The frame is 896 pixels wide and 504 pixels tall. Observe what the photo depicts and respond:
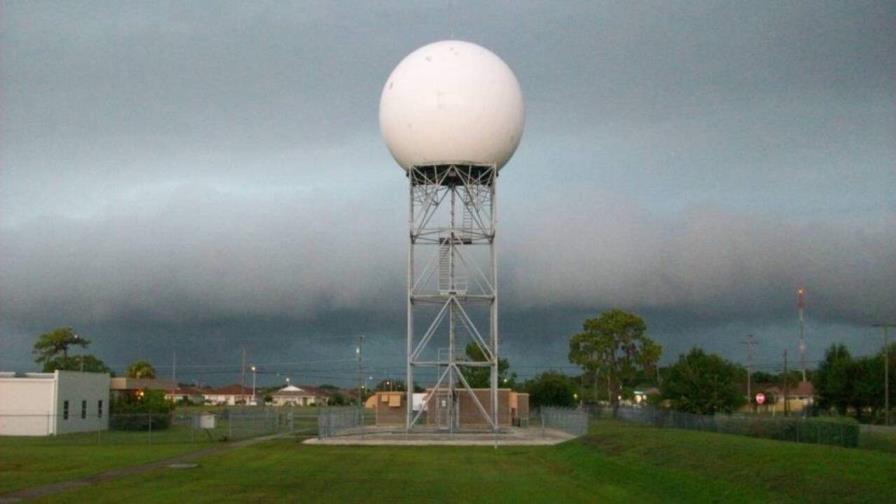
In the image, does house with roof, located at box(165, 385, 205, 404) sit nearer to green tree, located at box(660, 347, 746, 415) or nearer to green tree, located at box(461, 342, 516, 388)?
green tree, located at box(461, 342, 516, 388)

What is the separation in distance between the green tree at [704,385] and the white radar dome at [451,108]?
66.4ft

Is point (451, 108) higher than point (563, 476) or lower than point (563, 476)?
higher

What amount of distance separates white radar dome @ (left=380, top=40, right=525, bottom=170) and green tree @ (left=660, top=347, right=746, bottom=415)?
2025cm

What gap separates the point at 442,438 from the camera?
159ft

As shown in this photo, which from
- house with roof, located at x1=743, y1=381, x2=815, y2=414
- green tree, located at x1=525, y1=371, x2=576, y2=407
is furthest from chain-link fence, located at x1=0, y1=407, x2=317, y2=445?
house with roof, located at x1=743, y1=381, x2=815, y2=414

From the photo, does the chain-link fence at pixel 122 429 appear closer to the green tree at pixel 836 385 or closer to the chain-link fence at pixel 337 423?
the chain-link fence at pixel 337 423

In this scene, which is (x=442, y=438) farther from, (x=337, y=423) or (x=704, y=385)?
(x=704, y=385)

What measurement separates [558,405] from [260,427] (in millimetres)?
38551

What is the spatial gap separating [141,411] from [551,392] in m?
42.1

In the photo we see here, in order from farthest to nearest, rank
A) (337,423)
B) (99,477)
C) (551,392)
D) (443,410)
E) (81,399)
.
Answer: (551,392), (81,399), (443,410), (337,423), (99,477)

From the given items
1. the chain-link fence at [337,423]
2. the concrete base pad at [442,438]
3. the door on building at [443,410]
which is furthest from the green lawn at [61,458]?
the door on building at [443,410]

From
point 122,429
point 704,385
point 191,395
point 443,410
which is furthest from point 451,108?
point 191,395

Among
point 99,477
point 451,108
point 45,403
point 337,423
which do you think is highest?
point 451,108

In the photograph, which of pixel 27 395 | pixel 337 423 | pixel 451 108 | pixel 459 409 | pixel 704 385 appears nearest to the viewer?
pixel 451 108
